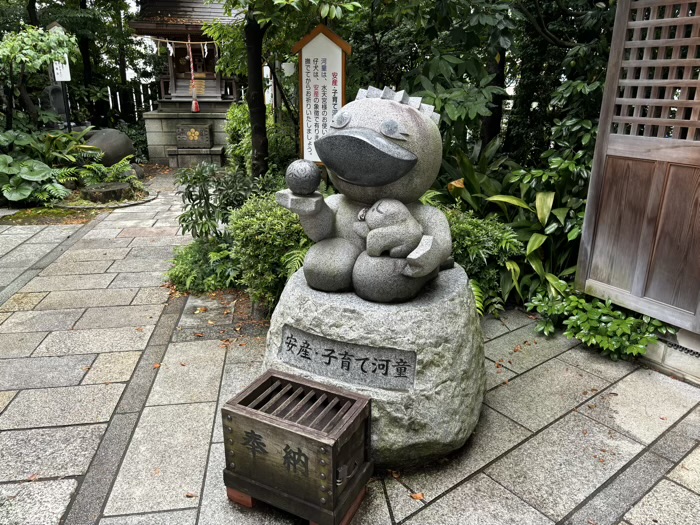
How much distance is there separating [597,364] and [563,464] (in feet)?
4.69

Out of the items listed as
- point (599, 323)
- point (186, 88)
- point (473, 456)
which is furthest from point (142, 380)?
point (186, 88)

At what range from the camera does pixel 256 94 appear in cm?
594

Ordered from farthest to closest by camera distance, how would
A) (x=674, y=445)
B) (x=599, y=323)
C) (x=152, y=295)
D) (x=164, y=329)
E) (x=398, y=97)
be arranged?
1. (x=152, y=295)
2. (x=164, y=329)
3. (x=599, y=323)
4. (x=674, y=445)
5. (x=398, y=97)

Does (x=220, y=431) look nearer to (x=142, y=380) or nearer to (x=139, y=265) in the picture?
(x=142, y=380)

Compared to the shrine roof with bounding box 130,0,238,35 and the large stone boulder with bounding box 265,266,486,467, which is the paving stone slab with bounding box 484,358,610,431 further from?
the shrine roof with bounding box 130,0,238,35

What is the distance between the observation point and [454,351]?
2770 mm

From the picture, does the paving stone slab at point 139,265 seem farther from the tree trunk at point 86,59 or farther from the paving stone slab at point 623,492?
the tree trunk at point 86,59

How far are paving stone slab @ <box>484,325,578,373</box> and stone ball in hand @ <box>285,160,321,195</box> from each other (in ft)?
7.76

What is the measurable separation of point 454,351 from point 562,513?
0.96 metres

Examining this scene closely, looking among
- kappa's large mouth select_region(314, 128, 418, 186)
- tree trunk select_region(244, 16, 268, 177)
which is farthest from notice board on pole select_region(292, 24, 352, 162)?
kappa's large mouth select_region(314, 128, 418, 186)

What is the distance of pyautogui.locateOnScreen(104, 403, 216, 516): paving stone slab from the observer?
265 cm

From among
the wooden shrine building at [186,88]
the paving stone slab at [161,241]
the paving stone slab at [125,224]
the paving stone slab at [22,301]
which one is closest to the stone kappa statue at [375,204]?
the paving stone slab at [22,301]

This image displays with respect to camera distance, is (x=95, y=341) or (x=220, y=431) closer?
(x=220, y=431)

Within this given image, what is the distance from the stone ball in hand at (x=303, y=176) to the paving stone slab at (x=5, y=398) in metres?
2.61
